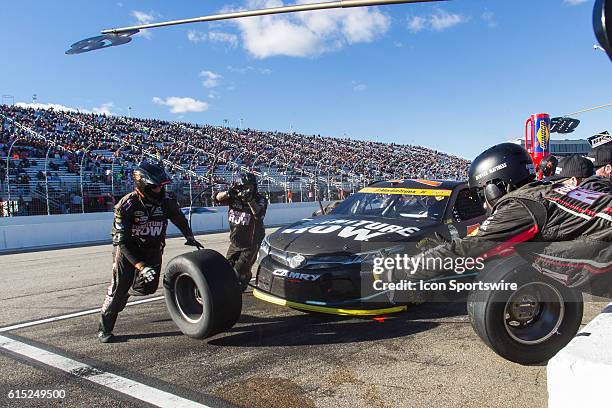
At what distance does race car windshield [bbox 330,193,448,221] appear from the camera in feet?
17.1

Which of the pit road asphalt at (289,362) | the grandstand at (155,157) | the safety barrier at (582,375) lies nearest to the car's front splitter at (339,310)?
the pit road asphalt at (289,362)

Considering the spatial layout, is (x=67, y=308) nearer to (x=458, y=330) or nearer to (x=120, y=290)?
(x=120, y=290)

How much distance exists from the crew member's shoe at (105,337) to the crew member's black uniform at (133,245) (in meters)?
0.04

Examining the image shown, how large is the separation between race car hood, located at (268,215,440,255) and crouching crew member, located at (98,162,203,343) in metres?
1.02

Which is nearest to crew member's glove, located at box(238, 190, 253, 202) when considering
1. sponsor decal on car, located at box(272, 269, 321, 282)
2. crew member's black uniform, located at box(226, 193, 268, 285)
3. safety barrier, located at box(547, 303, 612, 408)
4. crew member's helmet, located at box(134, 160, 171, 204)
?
crew member's black uniform, located at box(226, 193, 268, 285)

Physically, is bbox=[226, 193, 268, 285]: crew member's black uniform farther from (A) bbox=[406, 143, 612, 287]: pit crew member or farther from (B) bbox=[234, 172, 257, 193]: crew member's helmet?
(A) bbox=[406, 143, 612, 287]: pit crew member

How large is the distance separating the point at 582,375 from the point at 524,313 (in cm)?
158

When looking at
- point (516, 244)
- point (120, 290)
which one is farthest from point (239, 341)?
point (516, 244)

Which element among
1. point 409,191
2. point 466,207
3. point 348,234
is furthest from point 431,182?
point 348,234

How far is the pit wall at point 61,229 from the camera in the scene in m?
14.0

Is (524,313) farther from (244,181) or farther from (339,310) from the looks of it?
(244,181)

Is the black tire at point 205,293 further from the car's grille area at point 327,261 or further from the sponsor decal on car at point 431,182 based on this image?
the sponsor decal on car at point 431,182

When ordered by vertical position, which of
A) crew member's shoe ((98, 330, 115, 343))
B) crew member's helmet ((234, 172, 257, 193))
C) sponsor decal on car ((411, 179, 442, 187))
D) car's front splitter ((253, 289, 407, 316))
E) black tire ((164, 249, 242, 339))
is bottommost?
crew member's shoe ((98, 330, 115, 343))

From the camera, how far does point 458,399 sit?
9.28 ft
